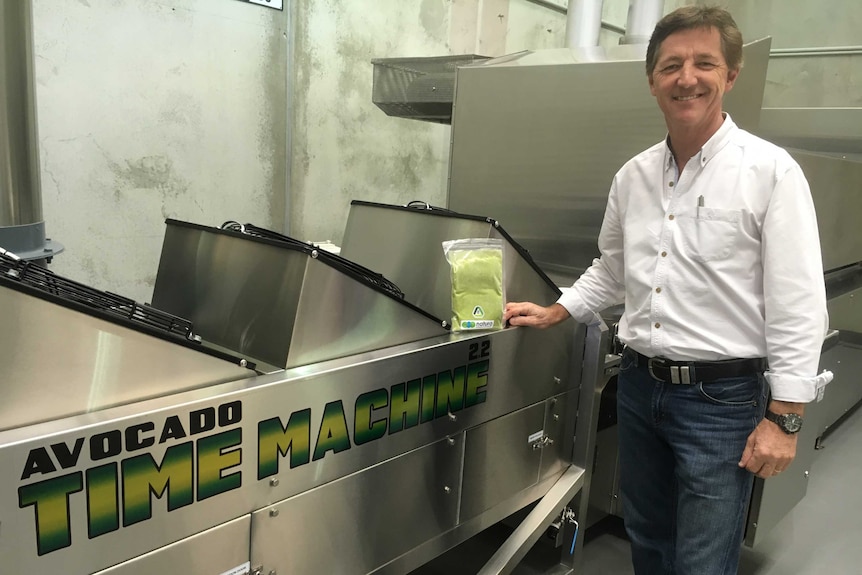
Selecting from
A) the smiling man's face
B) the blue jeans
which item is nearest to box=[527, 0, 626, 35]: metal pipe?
the smiling man's face

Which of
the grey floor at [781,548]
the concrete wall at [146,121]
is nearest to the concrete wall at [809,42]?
the grey floor at [781,548]

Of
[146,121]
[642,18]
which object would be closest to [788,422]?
[642,18]

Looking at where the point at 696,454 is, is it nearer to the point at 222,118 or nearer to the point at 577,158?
the point at 577,158

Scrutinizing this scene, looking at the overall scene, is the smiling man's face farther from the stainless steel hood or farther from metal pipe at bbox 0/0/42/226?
metal pipe at bbox 0/0/42/226

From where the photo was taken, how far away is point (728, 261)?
1052 mm

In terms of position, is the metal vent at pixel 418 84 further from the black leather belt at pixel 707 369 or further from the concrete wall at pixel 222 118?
the black leather belt at pixel 707 369

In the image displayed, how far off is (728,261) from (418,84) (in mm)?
1421

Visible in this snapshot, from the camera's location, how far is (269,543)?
0.94 metres

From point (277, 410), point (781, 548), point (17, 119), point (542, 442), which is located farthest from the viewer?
point (781, 548)

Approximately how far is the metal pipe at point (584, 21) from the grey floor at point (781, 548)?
186 centimetres

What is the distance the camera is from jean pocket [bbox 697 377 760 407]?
1070 millimetres

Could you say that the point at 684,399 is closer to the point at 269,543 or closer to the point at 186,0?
the point at 269,543

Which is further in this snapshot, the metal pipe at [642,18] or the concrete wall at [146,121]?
the metal pipe at [642,18]

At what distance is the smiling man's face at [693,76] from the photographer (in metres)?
1.02
